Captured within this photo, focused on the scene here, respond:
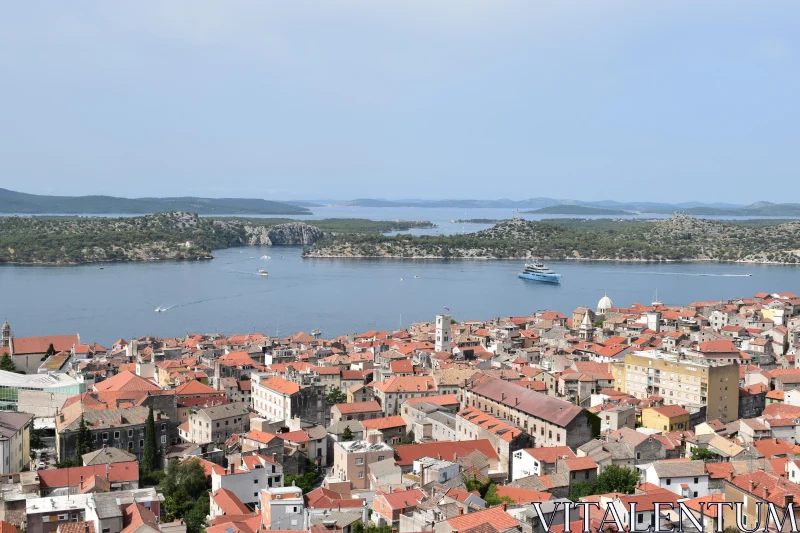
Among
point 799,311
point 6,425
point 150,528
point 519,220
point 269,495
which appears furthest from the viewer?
point 519,220

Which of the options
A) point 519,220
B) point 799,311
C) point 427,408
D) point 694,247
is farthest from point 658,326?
point 519,220

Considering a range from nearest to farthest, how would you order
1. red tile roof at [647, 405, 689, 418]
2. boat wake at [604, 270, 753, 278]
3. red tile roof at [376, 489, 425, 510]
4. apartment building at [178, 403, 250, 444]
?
red tile roof at [376, 489, 425, 510], apartment building at [178, 403, 250, 444], red tile roof at [647, 405, 689, 418], boat wake at [604, 270, 753, 278]

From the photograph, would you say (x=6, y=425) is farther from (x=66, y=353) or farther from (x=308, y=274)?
(x=308, y=274)

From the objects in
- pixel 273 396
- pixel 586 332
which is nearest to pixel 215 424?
pixel 273 396

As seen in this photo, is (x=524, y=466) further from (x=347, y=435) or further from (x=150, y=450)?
(x=150, y=450)

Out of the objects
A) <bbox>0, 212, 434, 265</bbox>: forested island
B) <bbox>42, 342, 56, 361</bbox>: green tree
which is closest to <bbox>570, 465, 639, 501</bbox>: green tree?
<bbox>42, 342, 56, 361</bbox>: green tree

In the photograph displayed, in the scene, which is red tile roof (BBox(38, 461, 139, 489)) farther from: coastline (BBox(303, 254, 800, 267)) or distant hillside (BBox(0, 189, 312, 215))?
distant hillside (BBox(0, 189, 312, 215))
